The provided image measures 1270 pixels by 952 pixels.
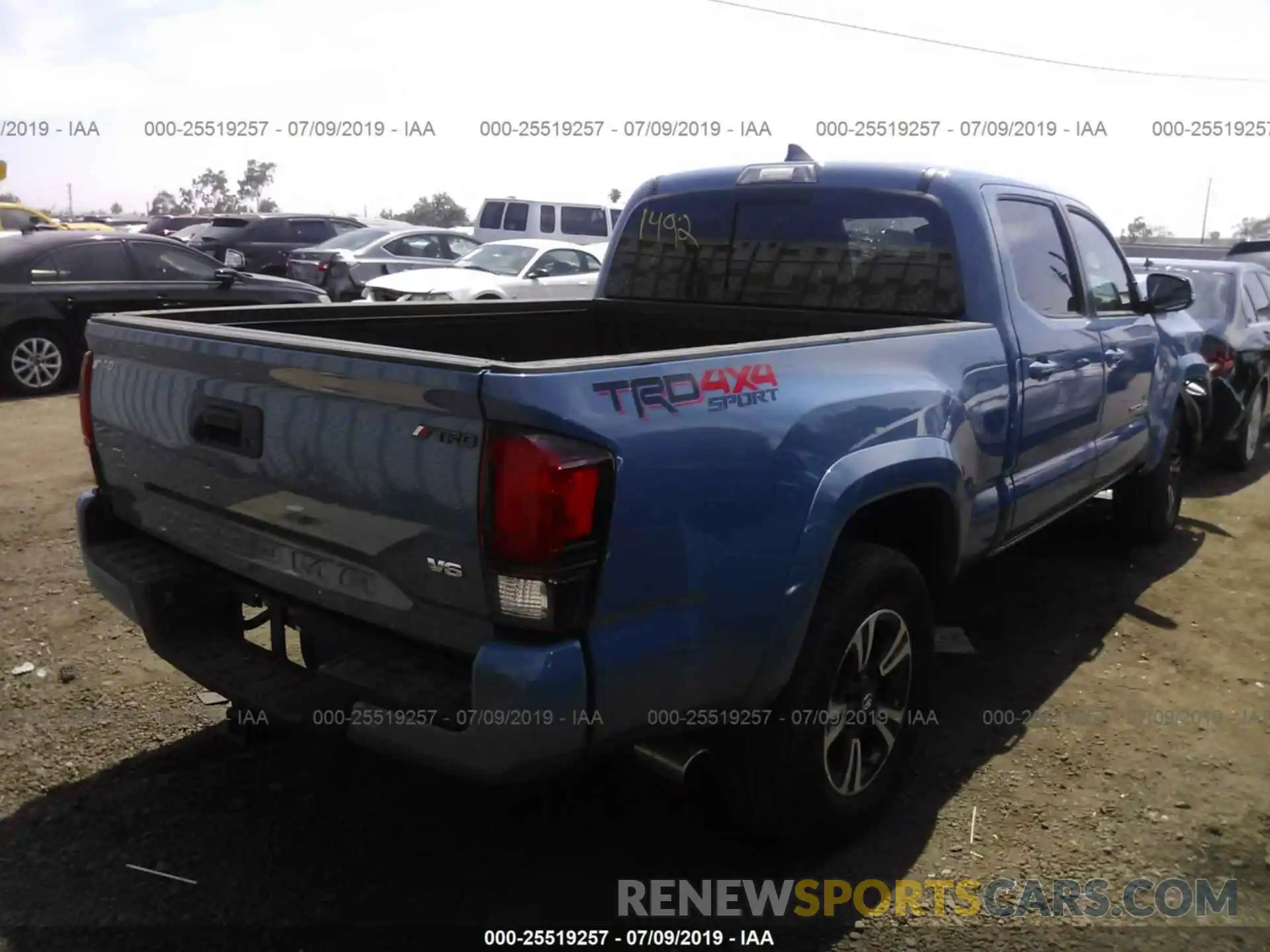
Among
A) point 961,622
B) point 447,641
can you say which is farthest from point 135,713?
point 961,622

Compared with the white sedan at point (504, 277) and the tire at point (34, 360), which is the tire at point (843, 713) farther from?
the white sedan at point (504, 277)

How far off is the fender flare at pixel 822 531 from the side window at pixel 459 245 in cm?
1421

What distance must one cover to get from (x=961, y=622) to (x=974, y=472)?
5.48 ft

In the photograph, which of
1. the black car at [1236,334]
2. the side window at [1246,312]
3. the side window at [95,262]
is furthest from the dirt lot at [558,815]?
the side window at [95,262]

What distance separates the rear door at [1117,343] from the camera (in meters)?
4.63

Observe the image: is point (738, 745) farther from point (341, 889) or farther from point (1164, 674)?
point (1164, 674)

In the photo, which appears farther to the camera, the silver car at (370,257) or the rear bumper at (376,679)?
the silver car at (370,257)

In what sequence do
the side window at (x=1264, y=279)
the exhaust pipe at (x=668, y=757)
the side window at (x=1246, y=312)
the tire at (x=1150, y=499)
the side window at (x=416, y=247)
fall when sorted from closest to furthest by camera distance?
1. the exhaust pipe at (x=668, y=757)
2. the tire at (x=1150, y=499)
3. the side window at (x=1246, y=312)
4. the side window at (x=1264, y=279)
5. the side window at (x=416, y=247)

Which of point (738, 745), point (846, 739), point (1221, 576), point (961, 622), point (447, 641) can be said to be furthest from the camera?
point (1221, 576)

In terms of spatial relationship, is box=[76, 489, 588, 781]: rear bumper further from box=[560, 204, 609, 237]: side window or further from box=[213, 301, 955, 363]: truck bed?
box=[560, 204, 609, 237]: side window

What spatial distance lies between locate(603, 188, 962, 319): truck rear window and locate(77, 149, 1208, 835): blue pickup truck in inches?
0.5

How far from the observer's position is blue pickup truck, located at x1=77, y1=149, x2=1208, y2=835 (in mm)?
2193

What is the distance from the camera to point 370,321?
3863mm

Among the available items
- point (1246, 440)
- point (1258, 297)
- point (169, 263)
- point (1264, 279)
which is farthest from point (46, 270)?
point (1264, 279)
